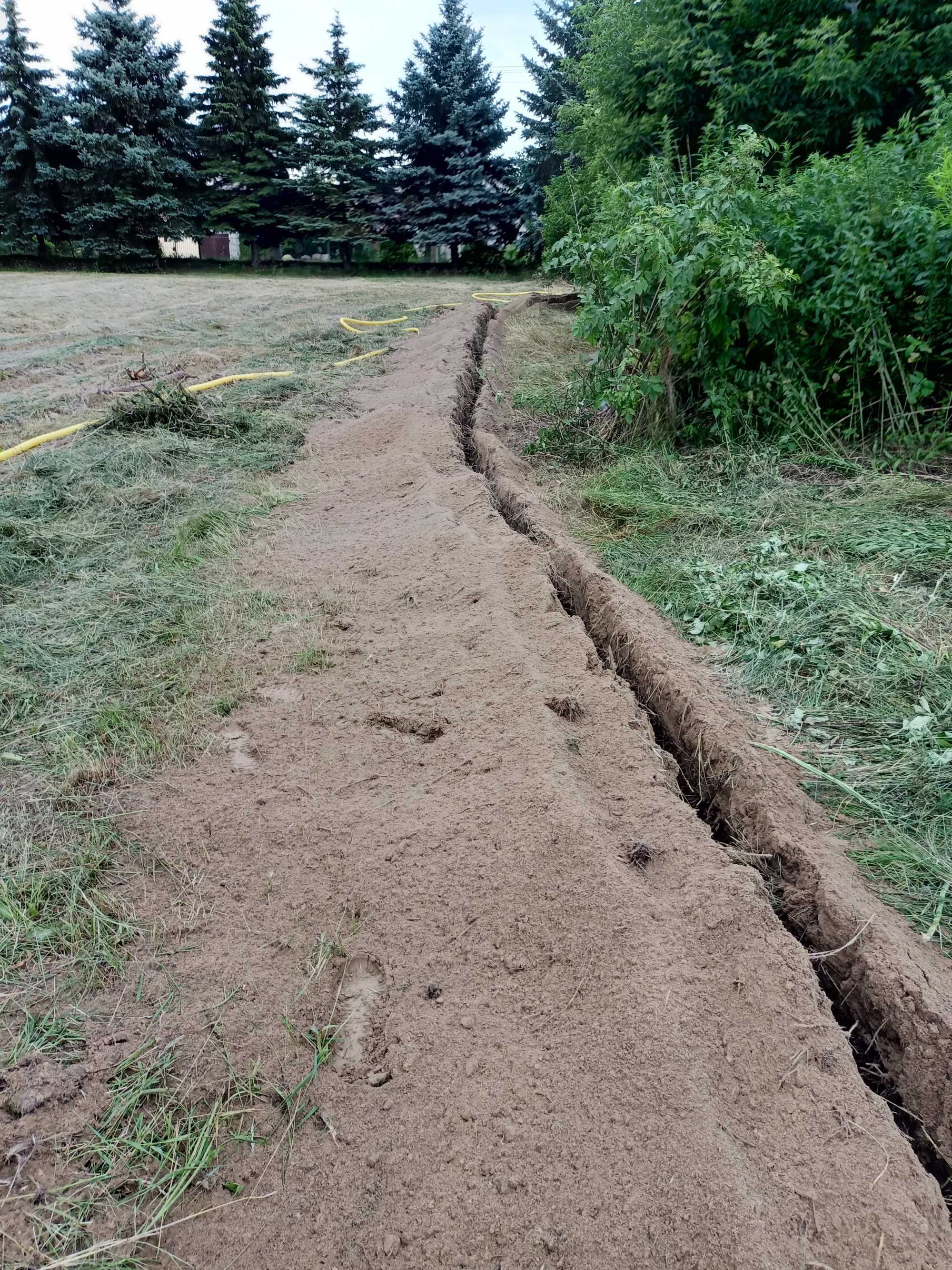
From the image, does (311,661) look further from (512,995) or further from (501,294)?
(501,294)

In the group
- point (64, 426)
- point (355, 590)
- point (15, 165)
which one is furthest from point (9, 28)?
point (355, 590)

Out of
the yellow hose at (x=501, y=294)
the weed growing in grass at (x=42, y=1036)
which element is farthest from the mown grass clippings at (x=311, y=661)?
the yellow hose at (x=501, y=294)

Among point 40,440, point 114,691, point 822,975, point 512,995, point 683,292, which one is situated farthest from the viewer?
point 40,440

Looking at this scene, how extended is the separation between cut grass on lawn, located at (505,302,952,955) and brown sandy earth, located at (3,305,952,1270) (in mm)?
488

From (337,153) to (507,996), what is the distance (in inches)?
1204

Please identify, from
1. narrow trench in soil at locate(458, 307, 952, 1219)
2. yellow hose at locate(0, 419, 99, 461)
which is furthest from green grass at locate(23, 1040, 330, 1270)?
yellow hose at locate(0, 419, 99, 461)

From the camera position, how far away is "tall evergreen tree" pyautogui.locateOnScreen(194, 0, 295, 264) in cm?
2448

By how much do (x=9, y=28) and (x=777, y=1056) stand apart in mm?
33079

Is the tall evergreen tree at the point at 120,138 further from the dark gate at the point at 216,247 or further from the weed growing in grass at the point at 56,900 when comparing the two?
the weed growing in grass at the point at 56,900

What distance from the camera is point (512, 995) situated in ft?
5.37

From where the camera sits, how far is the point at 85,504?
4.29 m

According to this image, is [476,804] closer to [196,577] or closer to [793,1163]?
[793,1163]

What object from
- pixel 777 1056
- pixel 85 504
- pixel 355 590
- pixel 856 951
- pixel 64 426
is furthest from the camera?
pixel 64 426

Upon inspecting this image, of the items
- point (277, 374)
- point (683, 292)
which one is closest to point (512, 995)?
point (683, 292)
